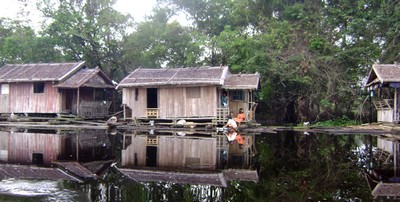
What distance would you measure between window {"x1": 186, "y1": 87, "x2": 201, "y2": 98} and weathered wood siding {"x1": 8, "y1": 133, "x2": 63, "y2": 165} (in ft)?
32.5

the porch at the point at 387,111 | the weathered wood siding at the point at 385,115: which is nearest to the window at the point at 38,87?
the porch at the point at 387,111

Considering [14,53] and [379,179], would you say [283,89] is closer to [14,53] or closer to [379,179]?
[379,179]

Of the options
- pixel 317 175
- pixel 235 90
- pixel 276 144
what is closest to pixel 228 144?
pixel 276 144

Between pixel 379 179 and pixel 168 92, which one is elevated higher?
pixel 168 92

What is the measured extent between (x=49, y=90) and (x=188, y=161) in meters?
19.9

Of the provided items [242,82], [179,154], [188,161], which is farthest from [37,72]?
[188,161]

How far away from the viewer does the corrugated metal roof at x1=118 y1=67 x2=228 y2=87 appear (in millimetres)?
23016

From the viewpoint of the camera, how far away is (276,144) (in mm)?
15750

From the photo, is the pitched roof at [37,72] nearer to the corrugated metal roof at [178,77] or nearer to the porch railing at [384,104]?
the corrugated metal roof at [178,77]

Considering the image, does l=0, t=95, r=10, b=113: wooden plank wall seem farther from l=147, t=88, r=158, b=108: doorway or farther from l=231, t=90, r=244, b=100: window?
l=231, t=90, r=244, b=100: window

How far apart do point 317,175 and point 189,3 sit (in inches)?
1110

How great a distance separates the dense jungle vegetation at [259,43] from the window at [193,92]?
5.26 m

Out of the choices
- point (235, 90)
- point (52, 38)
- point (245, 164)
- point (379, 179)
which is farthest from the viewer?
point (52, 38)

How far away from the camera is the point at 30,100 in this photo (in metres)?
27.6
